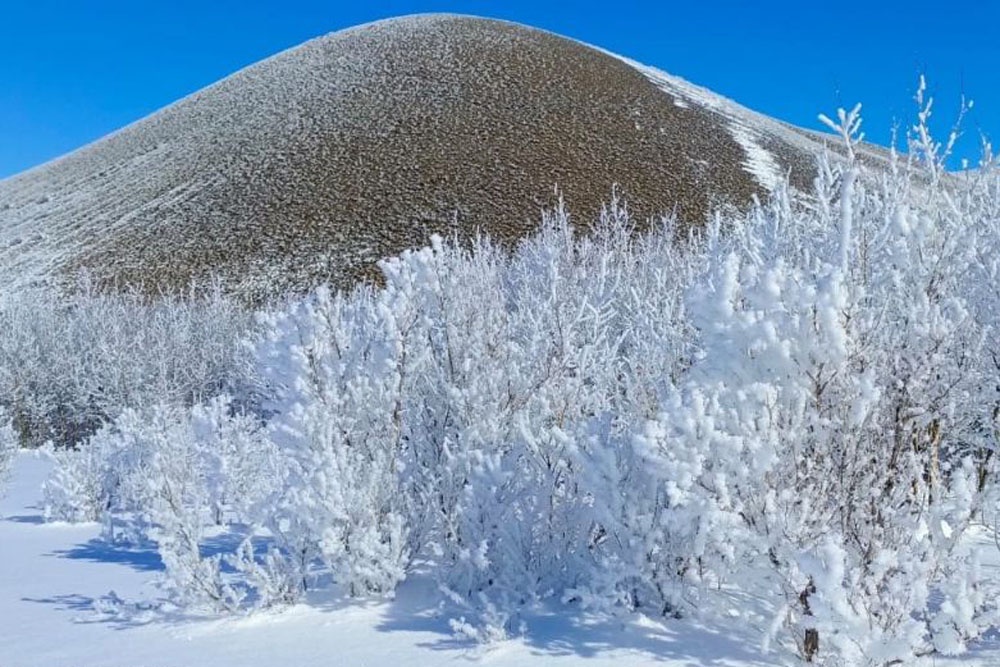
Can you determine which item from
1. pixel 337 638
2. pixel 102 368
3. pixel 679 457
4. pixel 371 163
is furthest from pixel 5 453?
pixel 371 163

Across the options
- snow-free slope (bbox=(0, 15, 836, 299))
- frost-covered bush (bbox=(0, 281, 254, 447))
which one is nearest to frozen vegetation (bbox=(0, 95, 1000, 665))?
frost-covered bush (bbox=(0, 281, 254, 447))

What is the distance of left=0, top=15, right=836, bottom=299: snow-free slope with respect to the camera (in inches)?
1483

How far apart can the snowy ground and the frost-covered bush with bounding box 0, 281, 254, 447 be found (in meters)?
12.1

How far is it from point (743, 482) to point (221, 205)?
133ft

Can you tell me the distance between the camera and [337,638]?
4676 millimetres

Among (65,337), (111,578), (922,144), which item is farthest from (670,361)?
(65,337)

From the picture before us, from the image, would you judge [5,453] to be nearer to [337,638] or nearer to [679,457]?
[337,638]

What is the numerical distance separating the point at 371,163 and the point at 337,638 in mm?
40742

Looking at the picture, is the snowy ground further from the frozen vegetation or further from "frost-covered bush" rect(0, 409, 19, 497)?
"frost-covered bush" rect(0, 409, 19, 497)

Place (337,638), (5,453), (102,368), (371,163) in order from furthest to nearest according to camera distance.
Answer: (371,163), (102,368), (5,453), (337,638)

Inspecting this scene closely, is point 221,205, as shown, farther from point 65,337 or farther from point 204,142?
point 65,337

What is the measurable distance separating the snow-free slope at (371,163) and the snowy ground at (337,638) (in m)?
28.6

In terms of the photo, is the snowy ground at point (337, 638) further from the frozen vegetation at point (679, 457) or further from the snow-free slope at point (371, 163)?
the snow-free slope at point (371, 163)

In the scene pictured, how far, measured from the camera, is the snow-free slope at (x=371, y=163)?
3766 cm
